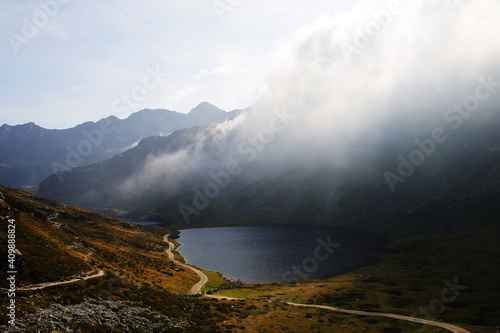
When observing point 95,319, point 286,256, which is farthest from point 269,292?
point 95,319

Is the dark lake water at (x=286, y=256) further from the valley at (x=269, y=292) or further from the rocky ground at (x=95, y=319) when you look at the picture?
the rocky ground at (x=95, y=319)

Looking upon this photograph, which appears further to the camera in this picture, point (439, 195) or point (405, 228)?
point (439, 195)

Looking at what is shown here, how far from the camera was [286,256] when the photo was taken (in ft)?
389

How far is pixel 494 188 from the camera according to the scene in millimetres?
158250

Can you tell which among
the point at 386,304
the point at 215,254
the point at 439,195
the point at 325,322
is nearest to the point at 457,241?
the point at 439,195

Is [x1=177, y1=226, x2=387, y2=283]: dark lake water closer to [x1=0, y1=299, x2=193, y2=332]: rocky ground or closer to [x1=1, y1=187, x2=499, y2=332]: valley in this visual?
[x1=1, y1=187, x2=499, y2=332]: valley

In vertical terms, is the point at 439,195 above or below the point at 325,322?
above

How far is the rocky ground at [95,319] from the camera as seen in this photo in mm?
25000

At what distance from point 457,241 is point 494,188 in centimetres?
6989

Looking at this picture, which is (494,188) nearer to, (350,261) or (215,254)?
(350,261)

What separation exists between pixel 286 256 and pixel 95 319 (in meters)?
98.0

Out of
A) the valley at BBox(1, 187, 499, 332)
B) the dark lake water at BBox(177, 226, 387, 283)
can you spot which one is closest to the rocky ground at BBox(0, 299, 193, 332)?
the valley at BBox(1, 187, 499, 332)

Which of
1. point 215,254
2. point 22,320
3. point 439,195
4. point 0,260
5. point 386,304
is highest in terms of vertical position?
Answer: point 439,195

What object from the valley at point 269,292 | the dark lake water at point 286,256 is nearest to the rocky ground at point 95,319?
the valley at point 269,292
